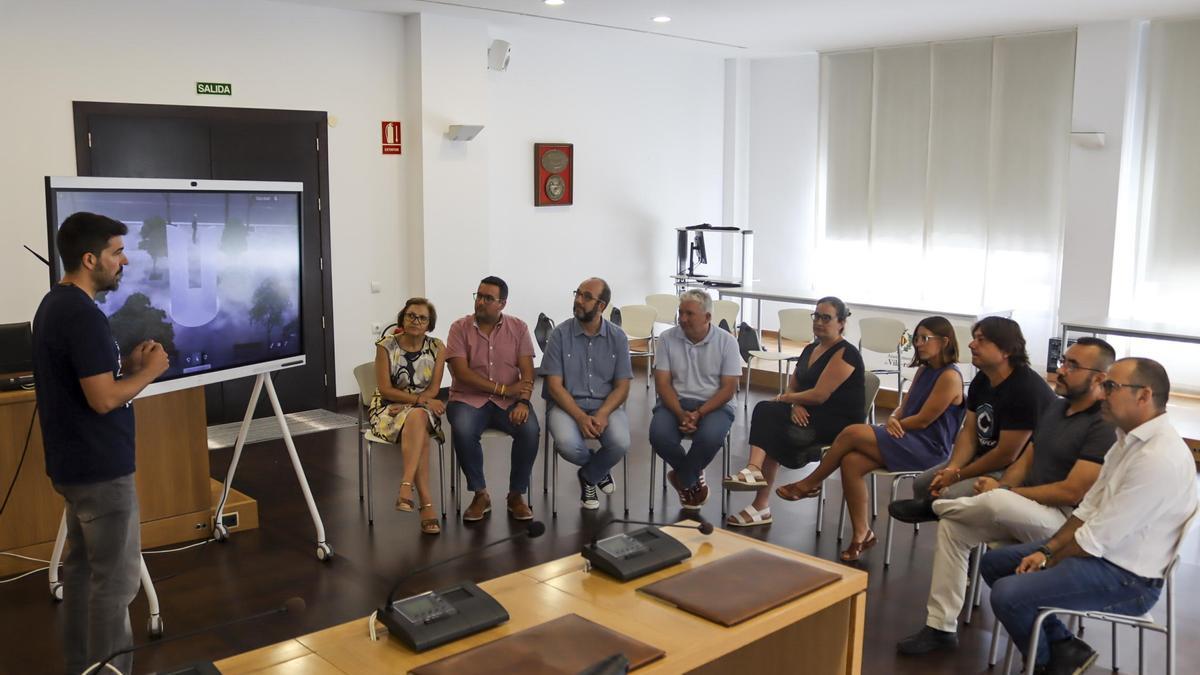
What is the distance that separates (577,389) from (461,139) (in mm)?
3359

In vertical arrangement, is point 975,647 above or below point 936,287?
below

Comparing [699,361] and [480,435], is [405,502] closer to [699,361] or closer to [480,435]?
[480,435]

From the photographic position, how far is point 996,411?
4.14m

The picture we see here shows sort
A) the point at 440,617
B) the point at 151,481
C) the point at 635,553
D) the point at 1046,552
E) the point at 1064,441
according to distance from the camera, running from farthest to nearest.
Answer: the point at 151,481
the point at 1064,441
the point at 1046,552
the point at 635,553
the point at 440,617

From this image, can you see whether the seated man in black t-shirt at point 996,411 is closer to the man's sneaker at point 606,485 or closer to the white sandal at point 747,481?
the white sandal at point 747,481

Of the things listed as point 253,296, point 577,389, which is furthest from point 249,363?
point 577,389

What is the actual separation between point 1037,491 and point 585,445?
7.63 feet

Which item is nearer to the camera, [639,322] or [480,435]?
[480,435]

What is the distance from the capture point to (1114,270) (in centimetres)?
838

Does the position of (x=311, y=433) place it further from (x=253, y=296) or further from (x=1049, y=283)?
(x=1049, y=283)

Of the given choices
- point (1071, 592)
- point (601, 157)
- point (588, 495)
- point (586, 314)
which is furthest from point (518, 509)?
point (601, 157)

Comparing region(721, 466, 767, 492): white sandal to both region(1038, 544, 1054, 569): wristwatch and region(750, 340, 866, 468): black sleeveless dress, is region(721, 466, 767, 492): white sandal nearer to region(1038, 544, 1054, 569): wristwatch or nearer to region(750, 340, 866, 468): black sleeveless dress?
region(750, 340, 866, 468): black sleeveless dress

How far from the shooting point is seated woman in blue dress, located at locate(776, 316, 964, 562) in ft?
14.9

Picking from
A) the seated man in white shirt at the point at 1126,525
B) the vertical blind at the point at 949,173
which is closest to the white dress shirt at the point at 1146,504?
the seated man in white shirt at the point at 1126,525
